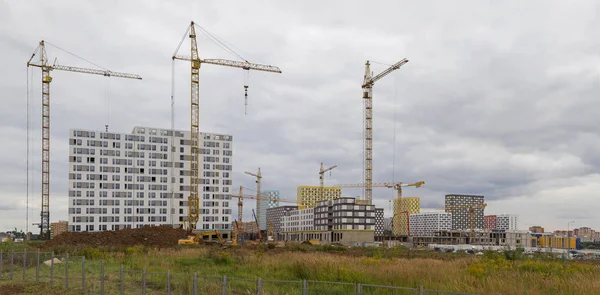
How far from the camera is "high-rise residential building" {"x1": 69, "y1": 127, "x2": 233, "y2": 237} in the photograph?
144m

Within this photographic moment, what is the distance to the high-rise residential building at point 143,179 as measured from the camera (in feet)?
473

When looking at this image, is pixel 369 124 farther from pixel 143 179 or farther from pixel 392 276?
pixel 392 276

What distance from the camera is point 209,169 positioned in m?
161

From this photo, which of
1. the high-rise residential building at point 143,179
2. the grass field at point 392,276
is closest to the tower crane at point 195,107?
the high-rise residential building at point 143,179

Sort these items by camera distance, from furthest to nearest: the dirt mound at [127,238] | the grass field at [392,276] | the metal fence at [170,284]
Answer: the dirt mound at [127,238]
the metal fence at [170,284]
the grass field at [392,276]

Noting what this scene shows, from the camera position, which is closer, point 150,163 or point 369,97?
point 150,163

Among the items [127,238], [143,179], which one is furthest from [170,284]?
[143,179]

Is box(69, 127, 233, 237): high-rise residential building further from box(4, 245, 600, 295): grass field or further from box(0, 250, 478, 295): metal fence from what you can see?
box(0, 250, 478, 295): metal fence

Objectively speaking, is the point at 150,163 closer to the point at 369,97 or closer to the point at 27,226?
the point at 27,226

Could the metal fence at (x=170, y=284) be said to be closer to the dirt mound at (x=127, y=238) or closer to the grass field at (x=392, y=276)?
the grass field at (x=392, y=276)

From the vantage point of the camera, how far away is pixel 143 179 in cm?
15325

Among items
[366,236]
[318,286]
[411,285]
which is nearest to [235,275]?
[318,286]

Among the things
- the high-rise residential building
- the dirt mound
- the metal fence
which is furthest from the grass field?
the high-rise residential building

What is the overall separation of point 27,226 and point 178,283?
154869mm
